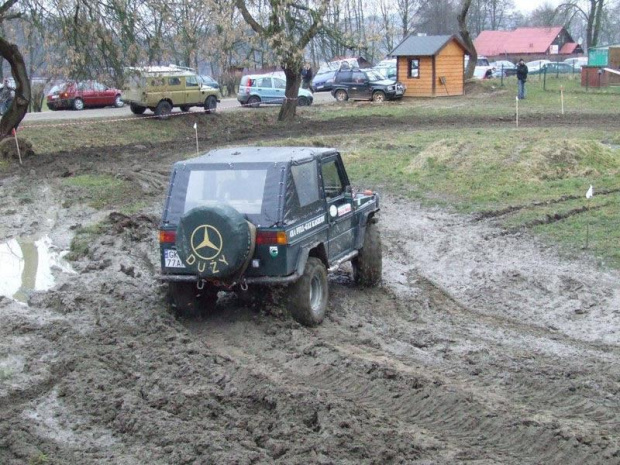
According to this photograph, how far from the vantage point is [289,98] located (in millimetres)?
32438

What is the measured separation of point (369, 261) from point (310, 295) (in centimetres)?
202

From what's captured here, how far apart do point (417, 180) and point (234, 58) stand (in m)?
11.7

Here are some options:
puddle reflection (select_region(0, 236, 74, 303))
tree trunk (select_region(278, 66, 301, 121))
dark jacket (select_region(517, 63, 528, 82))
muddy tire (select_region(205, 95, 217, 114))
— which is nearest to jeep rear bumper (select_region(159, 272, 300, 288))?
puddle reflection (select_region(0, 236, 74, 303))

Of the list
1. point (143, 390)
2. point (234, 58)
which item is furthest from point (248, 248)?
point (234, 58)

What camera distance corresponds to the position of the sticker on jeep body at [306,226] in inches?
381

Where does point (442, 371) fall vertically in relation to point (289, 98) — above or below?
below

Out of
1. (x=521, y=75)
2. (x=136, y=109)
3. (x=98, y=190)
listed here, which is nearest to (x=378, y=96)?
(x=521, y=75)

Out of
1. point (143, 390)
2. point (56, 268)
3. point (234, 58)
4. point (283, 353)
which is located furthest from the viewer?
point (234, 58)

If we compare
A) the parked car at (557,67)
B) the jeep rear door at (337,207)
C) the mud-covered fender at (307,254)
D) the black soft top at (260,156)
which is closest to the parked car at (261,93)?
the parked car at (557,67)

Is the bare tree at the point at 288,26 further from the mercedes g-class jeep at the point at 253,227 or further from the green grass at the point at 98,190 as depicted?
the mercedes g-class jeep at the point at 253,227

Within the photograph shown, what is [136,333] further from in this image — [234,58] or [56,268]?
[234,58]

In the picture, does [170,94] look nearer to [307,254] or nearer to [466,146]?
[466,146]

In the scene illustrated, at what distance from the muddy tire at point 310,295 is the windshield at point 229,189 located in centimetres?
92

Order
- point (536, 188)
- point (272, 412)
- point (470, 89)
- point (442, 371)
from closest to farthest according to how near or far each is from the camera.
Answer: point (272, 412), point (442, 371), point (536, 188), point (470, 89)
